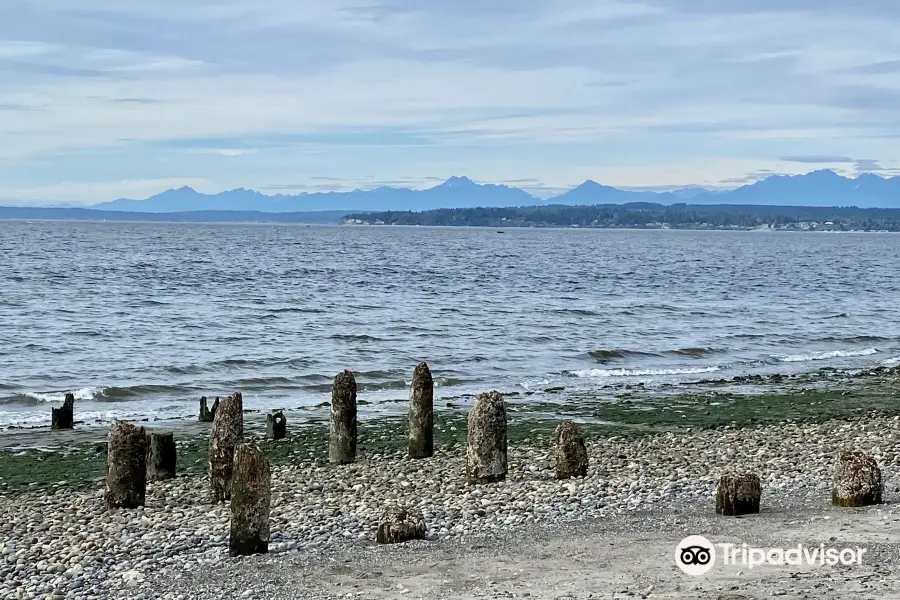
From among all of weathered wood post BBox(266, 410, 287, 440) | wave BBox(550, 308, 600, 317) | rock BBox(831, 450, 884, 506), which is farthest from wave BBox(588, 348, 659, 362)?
rock BBox(831, 450, 884, 506)

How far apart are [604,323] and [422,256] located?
81.3 m

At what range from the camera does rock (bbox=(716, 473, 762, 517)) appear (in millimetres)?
13797

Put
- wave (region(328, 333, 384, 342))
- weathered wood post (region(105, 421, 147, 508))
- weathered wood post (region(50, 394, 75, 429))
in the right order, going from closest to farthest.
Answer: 1. weathered wood post (region(105, 421, 147, 508))
2. weathered wood post (region(50, 394, 75, 429))
3. wave (region(328, 333, 384, 342))

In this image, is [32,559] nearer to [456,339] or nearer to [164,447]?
[164,447]

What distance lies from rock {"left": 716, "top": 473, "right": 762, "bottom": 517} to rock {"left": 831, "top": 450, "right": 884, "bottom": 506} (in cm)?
105

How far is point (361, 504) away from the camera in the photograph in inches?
627

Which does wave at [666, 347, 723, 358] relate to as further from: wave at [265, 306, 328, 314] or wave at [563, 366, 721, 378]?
wave at [265, 306, 328, 314]

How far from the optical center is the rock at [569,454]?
684 inches

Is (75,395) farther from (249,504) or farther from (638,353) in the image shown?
(638,353)

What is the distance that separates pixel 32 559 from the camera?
1330cm

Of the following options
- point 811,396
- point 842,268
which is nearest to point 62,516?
point 811,396

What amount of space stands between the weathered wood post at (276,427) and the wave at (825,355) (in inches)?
892

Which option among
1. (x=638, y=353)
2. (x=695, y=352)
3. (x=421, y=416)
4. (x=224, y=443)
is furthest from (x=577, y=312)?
(x=224, y=443)

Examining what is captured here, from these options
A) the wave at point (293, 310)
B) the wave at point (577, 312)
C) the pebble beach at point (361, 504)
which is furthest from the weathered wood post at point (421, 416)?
the wave at point (293, 310)
